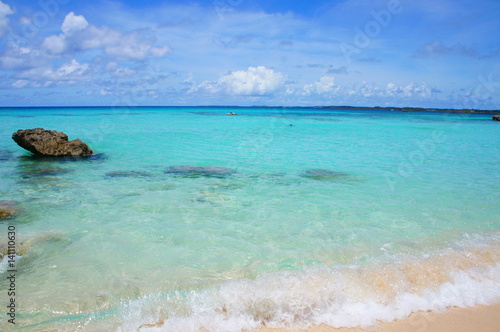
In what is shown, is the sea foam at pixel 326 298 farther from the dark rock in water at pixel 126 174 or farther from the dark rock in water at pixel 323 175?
the dark rock in water at pixel 126 174

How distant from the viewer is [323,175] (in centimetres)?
1119

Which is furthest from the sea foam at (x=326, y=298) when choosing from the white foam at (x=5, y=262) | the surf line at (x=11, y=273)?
the white foam at (x=5, y=262)

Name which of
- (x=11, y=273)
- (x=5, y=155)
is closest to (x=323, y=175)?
(x=11, y=273)

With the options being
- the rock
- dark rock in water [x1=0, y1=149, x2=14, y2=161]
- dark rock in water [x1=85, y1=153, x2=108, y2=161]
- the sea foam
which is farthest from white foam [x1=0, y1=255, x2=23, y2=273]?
dark rock in water [x1=0, y1=149, x2=14, y2=161]

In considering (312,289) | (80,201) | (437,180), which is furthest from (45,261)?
(437,180)

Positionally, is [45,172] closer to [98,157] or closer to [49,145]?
[98,157]

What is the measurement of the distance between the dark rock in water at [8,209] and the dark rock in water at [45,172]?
3.12 m

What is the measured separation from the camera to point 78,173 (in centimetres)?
1090

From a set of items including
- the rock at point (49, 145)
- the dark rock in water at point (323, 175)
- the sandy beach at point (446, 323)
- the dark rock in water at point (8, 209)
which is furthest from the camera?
the rock at point (49, 145)

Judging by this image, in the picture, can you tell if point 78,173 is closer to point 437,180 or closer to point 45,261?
point 45,261

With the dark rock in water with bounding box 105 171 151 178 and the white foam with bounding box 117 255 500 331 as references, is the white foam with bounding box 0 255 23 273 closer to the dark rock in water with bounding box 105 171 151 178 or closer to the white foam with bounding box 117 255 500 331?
the white foam with bounding box 117 255 500 331

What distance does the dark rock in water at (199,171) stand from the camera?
10938mm

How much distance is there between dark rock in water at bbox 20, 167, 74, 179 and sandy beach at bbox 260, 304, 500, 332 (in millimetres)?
10212

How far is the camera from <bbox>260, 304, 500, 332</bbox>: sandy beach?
146 inches
